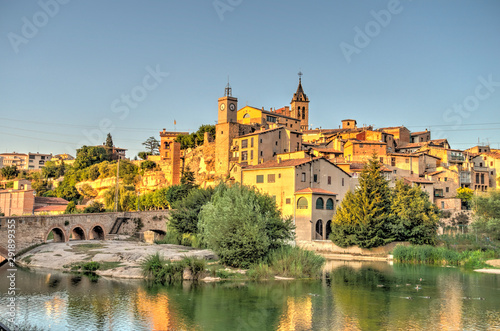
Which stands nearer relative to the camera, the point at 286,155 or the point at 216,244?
the point at 216,244

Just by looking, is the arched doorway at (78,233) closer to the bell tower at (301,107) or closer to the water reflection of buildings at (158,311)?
the water reflection of buildings at (158,311)

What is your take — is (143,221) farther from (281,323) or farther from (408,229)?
(281,323)

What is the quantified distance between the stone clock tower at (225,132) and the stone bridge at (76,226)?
1664cm

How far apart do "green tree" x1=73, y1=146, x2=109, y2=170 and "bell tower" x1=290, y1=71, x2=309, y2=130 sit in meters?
41.3

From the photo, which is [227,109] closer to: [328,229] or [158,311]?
[328,229]

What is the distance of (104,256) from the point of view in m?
34.2

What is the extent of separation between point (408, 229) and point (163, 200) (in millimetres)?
36486

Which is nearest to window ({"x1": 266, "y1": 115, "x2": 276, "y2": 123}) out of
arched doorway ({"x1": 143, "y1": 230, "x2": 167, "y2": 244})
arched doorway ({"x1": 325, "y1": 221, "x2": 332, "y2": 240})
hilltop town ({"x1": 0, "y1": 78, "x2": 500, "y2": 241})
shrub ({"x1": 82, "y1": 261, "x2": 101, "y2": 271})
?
hilltop town ({"x1": 0, "y1": 78, "x2": 500, "y2": 241})

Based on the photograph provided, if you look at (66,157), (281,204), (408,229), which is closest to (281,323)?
(408,229)

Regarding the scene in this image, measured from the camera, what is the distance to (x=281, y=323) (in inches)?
781

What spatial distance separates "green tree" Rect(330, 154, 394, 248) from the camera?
41.0 m

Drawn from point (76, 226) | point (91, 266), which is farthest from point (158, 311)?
point (76, 226)

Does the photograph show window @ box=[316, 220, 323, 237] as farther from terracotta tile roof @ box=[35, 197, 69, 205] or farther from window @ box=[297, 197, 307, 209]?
terracotta tile roof @ box=[35, 197, 69, 205]

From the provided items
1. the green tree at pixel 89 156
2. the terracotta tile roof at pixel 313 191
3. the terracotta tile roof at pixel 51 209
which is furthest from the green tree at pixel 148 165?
the terracotta tile roof at pixel 313 191
